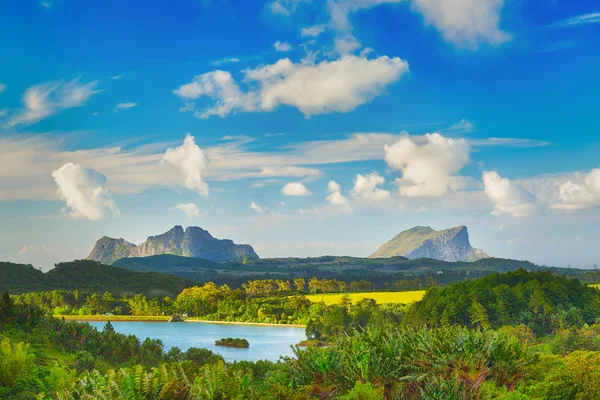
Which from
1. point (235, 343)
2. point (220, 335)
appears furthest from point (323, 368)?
point (220, 335)

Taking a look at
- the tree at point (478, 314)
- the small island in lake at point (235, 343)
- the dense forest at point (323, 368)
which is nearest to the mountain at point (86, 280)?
the small island in lake at point (235, 343)

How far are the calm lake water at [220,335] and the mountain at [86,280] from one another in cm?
3603

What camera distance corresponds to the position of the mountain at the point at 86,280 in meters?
118

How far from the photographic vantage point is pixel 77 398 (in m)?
10.7

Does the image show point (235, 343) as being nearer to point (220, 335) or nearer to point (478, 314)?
point (220, 335)

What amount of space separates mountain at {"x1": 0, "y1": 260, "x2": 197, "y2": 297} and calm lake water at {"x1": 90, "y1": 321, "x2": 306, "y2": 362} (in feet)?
118

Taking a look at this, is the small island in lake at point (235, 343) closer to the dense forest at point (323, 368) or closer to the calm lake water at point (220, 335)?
the calm lake water at point (220, 335)

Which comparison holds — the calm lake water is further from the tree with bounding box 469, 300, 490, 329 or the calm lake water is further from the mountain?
the mountain

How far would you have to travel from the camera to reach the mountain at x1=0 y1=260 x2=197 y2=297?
387 ft

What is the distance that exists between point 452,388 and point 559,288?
57.5m

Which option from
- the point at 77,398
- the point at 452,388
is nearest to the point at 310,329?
the point at 452,388

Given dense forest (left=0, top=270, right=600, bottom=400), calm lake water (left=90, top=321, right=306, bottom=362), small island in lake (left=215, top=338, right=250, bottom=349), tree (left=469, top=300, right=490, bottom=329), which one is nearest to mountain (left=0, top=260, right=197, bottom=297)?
calm lake water (left=90, top=321, right=306, bottom=362)

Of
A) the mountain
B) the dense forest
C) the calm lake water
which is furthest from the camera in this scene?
the mountain

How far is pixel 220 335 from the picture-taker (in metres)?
74.5
